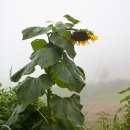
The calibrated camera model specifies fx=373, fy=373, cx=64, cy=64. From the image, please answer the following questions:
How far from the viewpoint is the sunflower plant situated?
4.40 ft

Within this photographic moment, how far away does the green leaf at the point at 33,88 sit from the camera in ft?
4.39

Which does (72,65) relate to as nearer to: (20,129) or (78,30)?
(78,30)

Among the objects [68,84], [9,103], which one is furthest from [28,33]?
[9,103]

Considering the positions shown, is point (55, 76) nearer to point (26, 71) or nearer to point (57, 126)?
point (26, 71)

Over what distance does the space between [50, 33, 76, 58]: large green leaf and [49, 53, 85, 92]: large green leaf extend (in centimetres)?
5

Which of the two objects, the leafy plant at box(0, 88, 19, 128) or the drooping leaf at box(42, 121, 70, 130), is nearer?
the drooping leaf at box(42, 121, 70, 130)

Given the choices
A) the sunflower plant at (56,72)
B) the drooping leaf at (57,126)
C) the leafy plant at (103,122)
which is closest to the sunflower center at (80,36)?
the sunflower plant at (56,72)

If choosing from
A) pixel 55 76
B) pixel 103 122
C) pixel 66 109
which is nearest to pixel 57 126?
pixel 66 109

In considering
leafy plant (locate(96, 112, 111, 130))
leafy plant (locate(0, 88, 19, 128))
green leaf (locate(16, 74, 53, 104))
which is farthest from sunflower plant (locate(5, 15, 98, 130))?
leafy plant (locate(96, 112, 111, 130))

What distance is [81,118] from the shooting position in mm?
1401

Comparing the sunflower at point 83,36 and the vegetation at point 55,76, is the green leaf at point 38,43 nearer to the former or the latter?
the vegetation at point 55,76

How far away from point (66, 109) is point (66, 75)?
136mm

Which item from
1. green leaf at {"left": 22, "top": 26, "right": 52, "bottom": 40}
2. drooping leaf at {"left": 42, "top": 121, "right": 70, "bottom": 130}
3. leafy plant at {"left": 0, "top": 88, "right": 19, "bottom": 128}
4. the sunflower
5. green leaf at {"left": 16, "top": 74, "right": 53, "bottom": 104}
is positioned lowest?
drooping leaf at {"left": 42, "top": 121, "right": 70, "bottom": 130}

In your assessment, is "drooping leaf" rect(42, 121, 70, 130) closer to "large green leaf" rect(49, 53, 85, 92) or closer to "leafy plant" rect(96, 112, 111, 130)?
"large green leaf" rect(49, 53, 85, 92)
